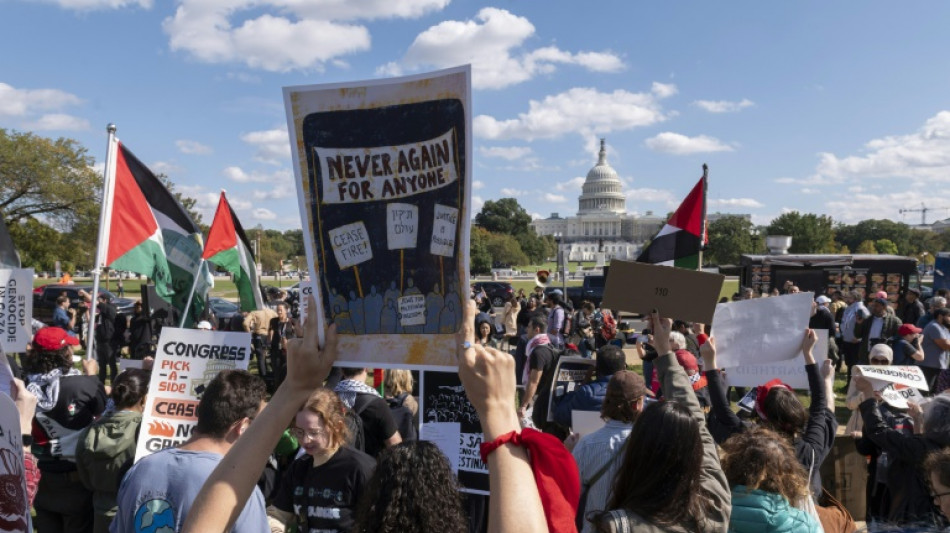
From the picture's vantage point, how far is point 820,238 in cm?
7756

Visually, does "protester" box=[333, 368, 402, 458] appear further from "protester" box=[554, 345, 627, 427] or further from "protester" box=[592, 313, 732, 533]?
"protester" box=[592, 313, 732, 533]

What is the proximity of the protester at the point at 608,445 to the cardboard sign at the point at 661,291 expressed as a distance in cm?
50

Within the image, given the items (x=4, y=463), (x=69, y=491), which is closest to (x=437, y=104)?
(x=4, y=463)

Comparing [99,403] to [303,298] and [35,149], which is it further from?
[35,149]

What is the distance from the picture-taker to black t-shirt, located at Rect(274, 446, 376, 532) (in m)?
3.41

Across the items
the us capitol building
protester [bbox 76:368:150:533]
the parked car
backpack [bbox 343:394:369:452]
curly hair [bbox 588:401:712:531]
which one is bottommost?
the parked car

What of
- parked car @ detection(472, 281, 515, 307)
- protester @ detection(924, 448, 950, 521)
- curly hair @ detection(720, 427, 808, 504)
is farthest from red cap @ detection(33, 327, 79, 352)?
parked car @ detection(472, 281, 515, 307)

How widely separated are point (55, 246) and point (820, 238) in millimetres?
70274

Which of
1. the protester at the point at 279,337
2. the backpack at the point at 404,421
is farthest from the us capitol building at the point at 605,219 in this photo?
the backpack at the point at 404,421

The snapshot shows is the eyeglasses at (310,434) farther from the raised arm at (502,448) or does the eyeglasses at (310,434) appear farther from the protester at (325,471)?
the raised arm at (502,448)

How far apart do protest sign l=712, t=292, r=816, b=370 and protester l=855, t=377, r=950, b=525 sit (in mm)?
589

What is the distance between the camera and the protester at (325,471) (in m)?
3.42

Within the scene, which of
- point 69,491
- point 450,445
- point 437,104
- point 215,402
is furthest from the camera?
point 450,445

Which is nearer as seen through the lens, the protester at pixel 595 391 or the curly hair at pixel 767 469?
the curly hair at pixel 767 469
